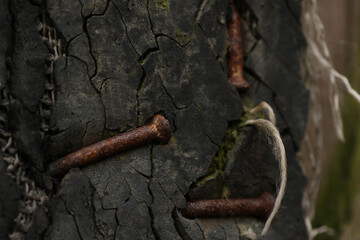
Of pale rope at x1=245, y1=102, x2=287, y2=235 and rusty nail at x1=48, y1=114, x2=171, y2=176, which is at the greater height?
rusty nail at x1=48, y1=114, x2=171, y2=176

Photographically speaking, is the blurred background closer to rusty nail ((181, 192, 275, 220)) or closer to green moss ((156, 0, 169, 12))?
rusty nail ((181, 192, 275, 220))

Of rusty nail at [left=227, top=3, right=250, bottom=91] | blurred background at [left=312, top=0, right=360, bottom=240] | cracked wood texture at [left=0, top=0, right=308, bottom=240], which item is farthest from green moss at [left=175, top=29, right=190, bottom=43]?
blurred background at [left=312, top=0, right=360, bottom=240]

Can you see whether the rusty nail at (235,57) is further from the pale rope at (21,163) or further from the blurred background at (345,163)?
the blurred background at (345,163)

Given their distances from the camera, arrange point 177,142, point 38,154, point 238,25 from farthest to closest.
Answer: point 238,25 < point 177,142 < point 38,154

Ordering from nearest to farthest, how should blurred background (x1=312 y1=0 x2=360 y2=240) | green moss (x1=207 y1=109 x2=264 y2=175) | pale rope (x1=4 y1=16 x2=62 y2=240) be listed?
pale rope (x1=4 y1=16 x2=62 y2=240) < green moss (x1=207 y1=109 x2=264 y2=175) < blurred background (x1=312 y1=0 x2=360 y2=240)

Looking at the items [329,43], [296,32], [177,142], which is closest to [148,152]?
[177,142]

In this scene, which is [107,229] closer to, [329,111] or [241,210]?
[241,210]

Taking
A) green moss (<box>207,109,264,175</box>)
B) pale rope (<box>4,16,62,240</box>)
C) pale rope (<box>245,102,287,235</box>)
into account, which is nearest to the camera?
pale rope (<box>4,16,62,240</box>)
